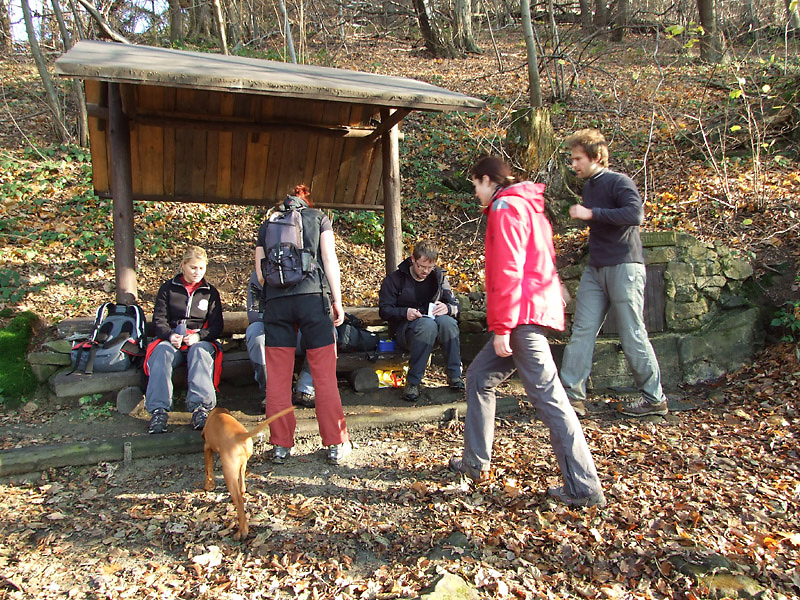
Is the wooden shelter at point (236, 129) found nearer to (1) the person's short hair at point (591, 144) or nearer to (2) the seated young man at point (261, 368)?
(1) the person's short hair at point (591, 144)

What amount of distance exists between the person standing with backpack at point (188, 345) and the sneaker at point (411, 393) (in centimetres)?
161

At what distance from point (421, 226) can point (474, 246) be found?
3.46ft

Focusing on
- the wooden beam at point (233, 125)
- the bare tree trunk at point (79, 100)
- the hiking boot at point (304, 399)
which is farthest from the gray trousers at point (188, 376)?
the bare tree trunk at point (79, 100)

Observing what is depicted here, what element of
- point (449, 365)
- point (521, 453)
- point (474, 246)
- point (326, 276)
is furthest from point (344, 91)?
point (474, 246)

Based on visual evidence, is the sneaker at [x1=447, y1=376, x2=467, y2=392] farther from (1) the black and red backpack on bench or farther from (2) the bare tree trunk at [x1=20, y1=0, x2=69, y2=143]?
(2) the bare tree trunk at [x1=20, y1=0, x2=69, y2=143]

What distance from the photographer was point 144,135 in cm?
636

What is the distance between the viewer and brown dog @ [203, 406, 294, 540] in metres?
3.18

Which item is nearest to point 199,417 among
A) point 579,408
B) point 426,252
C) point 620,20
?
point 426,252

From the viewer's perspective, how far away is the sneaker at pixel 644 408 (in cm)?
470

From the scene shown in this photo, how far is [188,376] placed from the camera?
4.68 m

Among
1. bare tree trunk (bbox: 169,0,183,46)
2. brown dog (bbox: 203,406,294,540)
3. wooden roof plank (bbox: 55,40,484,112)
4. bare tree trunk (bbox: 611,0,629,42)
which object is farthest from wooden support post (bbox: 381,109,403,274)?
bare tree trunk (bbox: 611,0,629,42)

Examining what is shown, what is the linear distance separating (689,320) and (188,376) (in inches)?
186

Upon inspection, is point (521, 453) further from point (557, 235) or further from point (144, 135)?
point (144, 135)

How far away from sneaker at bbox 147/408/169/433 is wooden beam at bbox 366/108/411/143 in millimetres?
3367
